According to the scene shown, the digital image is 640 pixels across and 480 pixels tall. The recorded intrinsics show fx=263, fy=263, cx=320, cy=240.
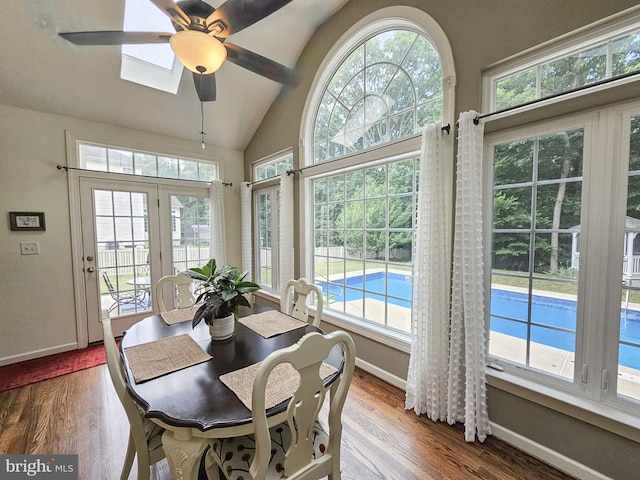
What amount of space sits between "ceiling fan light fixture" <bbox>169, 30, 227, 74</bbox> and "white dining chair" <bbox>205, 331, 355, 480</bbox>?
5.47ft

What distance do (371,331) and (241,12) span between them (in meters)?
2.45

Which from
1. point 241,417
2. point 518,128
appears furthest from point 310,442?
point 518,128

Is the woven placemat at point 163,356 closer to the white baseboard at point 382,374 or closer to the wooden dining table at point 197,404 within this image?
the wooden dining table at point 197,404

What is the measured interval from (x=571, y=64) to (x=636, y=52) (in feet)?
0.78

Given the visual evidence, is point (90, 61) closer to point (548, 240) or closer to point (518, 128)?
point (518, 128)

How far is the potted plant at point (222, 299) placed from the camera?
A: 145 cm

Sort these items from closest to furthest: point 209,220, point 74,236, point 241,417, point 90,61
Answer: point 241,417, point 90,61, point 74,236, point 209,220

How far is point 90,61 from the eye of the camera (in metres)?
2.61

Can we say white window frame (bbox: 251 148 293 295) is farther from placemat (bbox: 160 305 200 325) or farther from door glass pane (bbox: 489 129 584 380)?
door glass pane (bbox: 489 129 584 380)

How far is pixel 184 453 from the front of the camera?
937mm

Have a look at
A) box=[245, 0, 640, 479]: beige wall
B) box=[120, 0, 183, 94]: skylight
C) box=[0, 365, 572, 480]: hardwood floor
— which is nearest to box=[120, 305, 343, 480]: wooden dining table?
box=[0, 365, 572, 480]: hardwood floor

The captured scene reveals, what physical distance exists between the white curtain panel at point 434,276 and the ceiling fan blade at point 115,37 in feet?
5.89

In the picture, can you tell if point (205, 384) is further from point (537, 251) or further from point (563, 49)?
point (563, 49)

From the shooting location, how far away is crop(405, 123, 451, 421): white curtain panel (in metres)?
1.83
